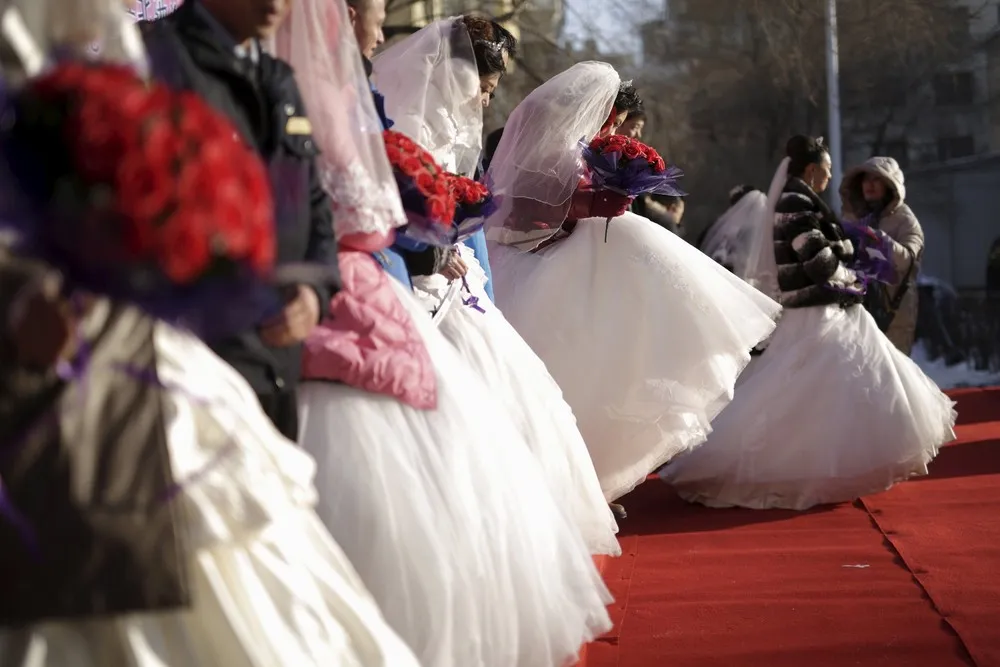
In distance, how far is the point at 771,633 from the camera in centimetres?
489

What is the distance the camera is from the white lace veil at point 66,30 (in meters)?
2.18

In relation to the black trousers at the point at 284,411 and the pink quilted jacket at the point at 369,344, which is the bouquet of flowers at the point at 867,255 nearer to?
the pink quilted jacket at the point at 369,344

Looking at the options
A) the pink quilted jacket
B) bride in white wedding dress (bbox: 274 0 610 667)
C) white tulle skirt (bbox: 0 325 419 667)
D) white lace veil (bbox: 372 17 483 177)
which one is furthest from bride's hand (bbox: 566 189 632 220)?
white tulle skirt (bbox: 0 325 419 667)

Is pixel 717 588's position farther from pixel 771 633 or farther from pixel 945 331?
pixel 945 331

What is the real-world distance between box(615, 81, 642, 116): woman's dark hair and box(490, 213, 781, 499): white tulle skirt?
30.4 inches

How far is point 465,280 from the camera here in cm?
481

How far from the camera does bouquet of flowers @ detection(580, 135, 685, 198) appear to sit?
259 inches

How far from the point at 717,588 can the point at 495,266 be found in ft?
6.80

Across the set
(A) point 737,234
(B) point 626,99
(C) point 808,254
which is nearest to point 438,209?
(B) point 626,99

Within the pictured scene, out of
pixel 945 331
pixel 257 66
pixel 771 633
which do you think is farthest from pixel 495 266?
pixel 945 331

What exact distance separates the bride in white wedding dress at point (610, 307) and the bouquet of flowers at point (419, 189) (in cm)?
246

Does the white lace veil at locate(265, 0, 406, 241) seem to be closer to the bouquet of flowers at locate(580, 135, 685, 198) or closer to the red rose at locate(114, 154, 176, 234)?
the red rose at locate(114, 154, 176, 234)

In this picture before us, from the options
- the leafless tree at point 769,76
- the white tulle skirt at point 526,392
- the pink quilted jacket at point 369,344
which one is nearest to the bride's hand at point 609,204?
the white tulle skirt at point 526,392

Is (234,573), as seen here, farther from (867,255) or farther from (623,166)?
(867,255)
